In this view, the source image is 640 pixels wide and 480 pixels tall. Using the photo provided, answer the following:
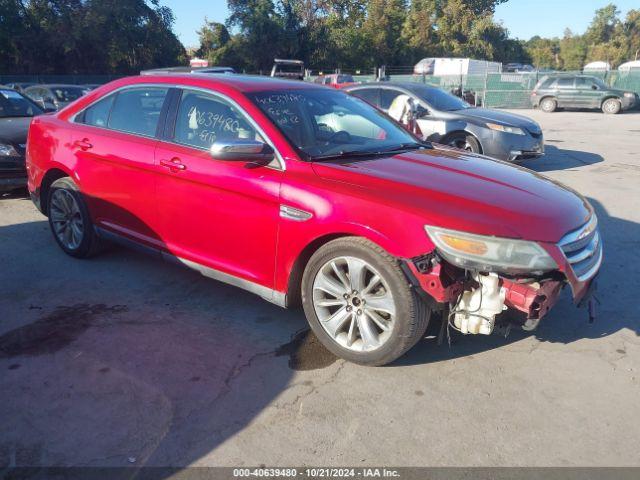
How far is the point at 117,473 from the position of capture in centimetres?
249

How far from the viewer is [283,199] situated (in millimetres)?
3479

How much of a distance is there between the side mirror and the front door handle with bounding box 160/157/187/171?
22.1 inches

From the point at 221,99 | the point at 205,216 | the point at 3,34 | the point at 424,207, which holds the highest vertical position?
the point at 3,34

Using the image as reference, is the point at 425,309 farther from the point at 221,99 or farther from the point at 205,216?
the point at 221,99

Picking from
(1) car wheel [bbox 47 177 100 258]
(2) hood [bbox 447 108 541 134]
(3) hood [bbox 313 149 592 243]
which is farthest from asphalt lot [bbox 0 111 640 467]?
(2) hood [bbox 447 108 541 134]

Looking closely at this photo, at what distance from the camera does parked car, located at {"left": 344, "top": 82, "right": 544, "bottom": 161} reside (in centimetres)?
940

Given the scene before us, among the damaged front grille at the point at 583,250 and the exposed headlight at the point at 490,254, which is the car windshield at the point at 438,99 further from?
the exposed headlight at the point at 490,254

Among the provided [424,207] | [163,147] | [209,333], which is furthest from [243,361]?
[163,147]

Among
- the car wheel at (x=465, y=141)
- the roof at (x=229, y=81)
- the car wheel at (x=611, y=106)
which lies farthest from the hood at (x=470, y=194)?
the car wheel at (x=611, y=106)

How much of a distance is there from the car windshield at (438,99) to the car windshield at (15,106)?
6.61 metres

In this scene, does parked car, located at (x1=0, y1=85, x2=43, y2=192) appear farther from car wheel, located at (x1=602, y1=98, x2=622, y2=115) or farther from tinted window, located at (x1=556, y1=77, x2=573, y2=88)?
car wheel, located at (x1=602, y1=98, x2=622, y2=115)

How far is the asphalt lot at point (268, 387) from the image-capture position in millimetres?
2662

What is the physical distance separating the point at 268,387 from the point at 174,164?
1825mm

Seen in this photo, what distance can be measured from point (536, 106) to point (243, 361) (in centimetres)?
2571
